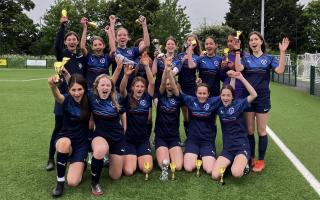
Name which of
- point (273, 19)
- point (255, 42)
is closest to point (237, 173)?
point (255, 42)

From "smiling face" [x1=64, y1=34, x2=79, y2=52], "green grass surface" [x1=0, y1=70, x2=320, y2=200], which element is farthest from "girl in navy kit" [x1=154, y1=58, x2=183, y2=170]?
"smiling face" [x1=64, y1=34, x2=79, y2=52]

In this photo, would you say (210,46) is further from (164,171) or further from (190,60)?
(164,171)

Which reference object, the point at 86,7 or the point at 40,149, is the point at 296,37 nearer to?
the point at 86,7

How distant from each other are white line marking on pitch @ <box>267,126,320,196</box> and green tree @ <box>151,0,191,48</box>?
114 ft

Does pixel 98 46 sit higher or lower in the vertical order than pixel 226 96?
higher

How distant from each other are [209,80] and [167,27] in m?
36.6

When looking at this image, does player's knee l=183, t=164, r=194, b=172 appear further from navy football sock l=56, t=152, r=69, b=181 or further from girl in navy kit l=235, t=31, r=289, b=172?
navy football sock l=56, t=152, r=69, b=181

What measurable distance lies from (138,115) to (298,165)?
2644 millimetres

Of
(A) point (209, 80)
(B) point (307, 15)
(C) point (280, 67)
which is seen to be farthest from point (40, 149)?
(B) point (307, 15)

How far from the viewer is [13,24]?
59281mm

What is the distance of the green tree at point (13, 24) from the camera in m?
59.2

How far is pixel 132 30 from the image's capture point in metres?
58.1

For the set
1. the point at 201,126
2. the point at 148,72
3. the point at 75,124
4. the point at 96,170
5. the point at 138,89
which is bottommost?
the point at 96,170

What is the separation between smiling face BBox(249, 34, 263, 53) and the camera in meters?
6.04
